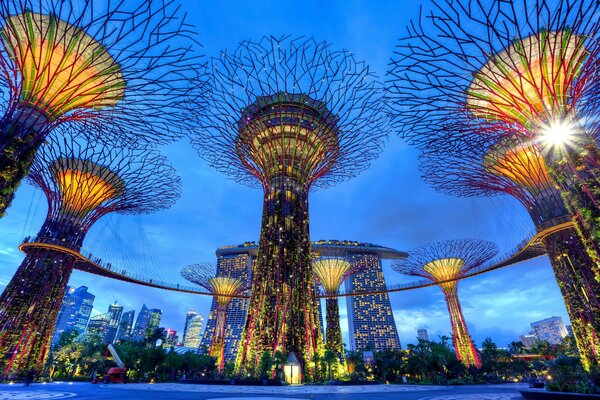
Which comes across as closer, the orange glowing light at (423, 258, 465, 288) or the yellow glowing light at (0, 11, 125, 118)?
the yellow glowing light at (0, 11, 125, 118)

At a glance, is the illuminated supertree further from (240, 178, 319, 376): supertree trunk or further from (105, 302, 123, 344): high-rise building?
(105, 302, 123, 344): high-rise building

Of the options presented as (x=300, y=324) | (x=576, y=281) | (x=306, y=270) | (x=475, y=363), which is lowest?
(x=475, y=363)

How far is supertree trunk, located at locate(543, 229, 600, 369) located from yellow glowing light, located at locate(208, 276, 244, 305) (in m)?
33.8

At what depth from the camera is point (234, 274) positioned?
293 ft

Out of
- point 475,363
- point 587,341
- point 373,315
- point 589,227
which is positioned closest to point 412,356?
point 475,363

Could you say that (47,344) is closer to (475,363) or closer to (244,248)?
(475,363)

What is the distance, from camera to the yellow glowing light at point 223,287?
39812 millimetres

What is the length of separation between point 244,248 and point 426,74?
275 ft

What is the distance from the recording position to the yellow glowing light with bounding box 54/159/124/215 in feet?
75.4

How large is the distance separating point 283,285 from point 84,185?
56.3 ft

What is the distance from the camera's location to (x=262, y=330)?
20.2 m

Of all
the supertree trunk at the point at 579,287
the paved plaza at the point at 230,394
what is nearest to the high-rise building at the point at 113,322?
the paved plaza at the point at 230,394

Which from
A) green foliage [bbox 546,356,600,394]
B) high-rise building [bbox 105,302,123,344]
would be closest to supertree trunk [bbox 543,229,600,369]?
green foliage [bbox 546,356,600,394]

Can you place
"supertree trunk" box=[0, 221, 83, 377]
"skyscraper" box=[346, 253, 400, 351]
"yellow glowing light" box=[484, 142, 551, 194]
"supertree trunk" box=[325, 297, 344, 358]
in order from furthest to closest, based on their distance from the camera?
"skyscraper" box=[346, 253, 400, 351], "supertree trunk" box=[325, 297, 344, 358], "supertree trunk" box=[0, 221, 83, 377], "yellow glowing light" box=[484, 142, 551, 194]
